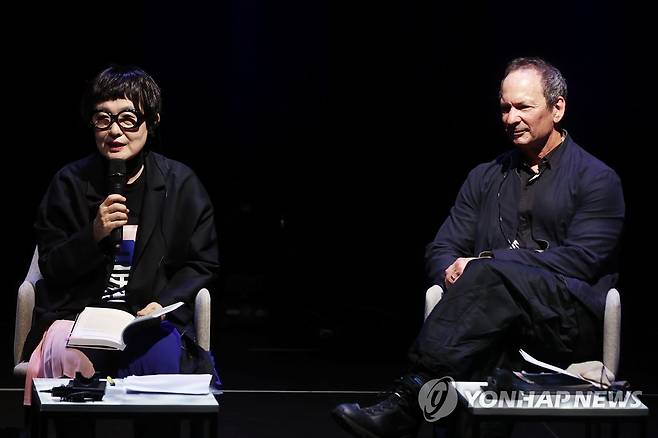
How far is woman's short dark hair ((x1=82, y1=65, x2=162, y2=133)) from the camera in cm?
389

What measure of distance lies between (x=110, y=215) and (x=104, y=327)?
0.33m

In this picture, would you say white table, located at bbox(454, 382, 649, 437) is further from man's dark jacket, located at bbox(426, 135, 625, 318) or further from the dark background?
the dark background

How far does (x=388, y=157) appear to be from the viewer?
264 inches

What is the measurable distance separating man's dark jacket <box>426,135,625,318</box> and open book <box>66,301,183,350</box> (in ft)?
3.52

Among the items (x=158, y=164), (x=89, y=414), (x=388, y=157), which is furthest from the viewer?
(x=388, y=157)

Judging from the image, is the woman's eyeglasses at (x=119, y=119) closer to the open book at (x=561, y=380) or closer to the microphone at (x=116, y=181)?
the microphone at (x=116, y=181)

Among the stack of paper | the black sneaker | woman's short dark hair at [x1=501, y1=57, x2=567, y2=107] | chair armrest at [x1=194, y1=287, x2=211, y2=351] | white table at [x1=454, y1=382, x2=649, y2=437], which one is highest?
woman's short dark hair at [x1=501, y1=57, x2=567, y2=107]

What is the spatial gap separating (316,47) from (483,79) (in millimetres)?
868

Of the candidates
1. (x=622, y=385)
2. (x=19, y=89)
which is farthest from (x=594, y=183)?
(x=19, y=89)

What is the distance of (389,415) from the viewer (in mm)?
3641

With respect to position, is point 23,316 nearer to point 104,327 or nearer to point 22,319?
point 22,319

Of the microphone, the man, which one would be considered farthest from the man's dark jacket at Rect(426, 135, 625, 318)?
the microphone

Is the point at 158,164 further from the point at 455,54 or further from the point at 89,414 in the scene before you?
the point at 455,54

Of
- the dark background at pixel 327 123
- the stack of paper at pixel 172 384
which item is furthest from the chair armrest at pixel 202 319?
the dark background at pixel 327 123
